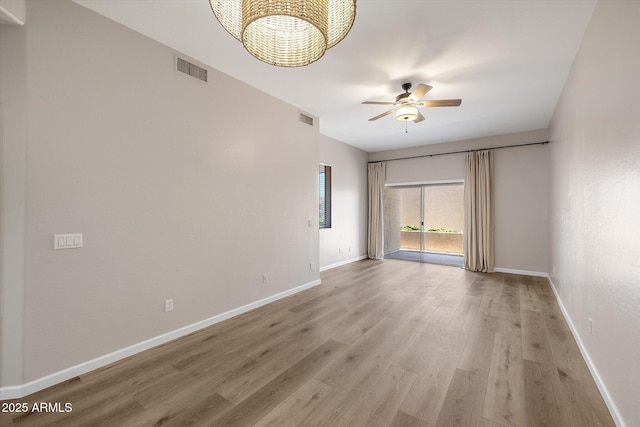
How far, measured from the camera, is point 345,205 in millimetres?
6738

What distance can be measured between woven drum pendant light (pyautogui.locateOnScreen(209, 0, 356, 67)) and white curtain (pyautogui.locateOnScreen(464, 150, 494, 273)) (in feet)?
18.8

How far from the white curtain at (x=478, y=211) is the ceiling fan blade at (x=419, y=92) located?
3.53 m

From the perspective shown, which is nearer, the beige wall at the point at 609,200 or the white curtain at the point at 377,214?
the beige wall at the point at 609,200

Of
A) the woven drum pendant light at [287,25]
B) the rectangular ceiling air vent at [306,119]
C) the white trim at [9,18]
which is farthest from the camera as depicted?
the rectangular ceiling air vent at [306,119]

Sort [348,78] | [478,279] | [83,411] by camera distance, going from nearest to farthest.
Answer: [83,411] → [348,78] → [478,279]

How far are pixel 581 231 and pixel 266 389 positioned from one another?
3.25 meters

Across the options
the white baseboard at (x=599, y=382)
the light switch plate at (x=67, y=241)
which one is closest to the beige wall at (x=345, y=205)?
the white baseboard at (x=599, y=382)

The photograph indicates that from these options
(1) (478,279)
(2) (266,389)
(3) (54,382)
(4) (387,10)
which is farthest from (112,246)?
(1) (478,279)

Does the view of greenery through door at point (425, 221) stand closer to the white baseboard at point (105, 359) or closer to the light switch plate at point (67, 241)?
the white baseboard at point (105, 359)

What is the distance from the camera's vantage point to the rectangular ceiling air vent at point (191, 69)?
2859 mm

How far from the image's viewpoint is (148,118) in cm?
260

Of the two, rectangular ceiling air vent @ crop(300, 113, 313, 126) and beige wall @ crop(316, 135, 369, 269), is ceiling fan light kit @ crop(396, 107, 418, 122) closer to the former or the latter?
rectangular ceiling air vent @ crop(300, 113, 313, 126)

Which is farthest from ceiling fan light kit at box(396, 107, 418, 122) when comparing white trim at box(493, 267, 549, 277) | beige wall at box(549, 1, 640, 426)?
white trim at box(493, 267, 549, 277)

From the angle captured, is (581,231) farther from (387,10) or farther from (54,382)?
(54,382)
